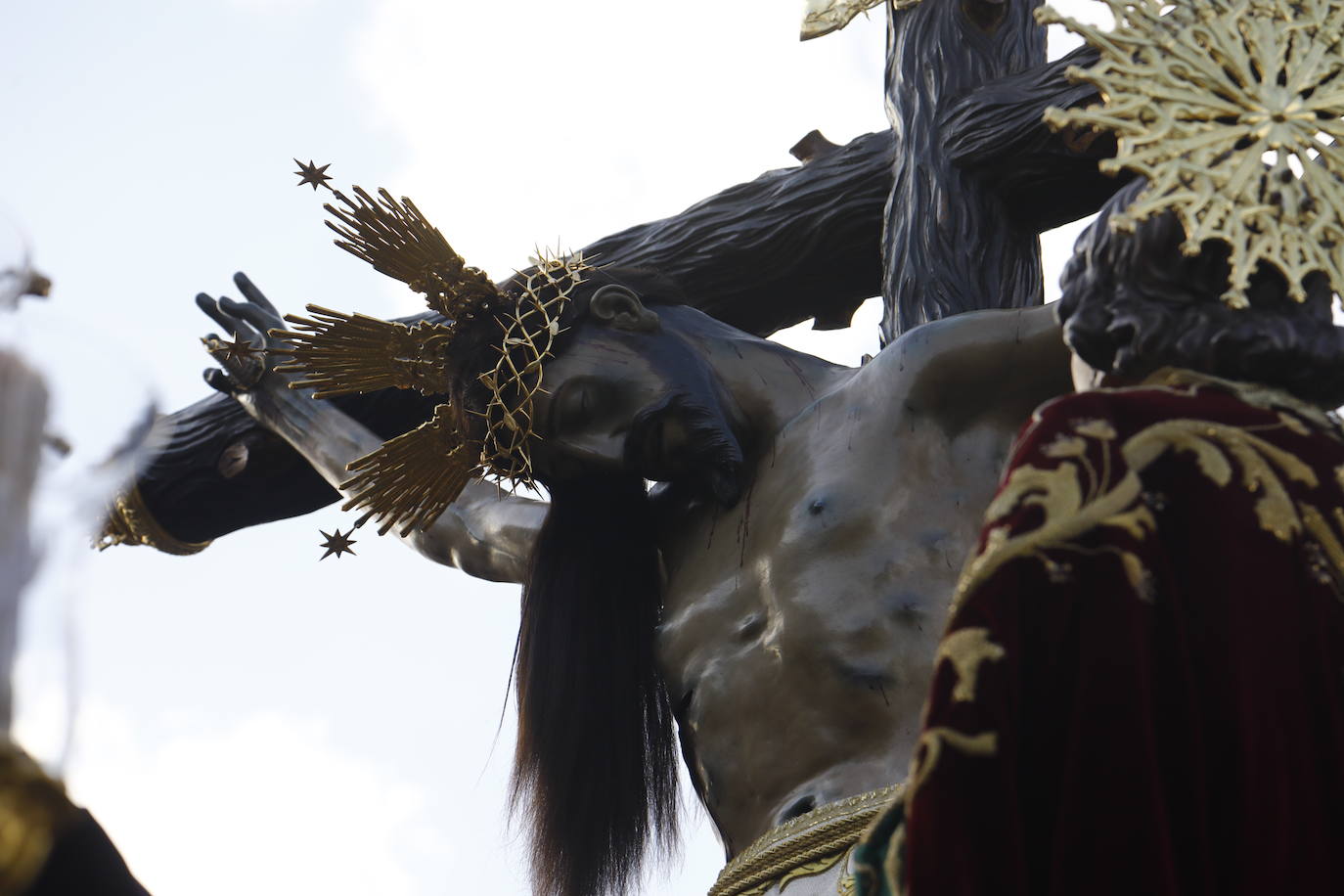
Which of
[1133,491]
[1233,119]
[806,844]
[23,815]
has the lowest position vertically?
[806,844]

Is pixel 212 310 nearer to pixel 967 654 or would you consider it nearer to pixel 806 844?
pixel 806 844

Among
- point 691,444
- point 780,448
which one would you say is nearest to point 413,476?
point 691,444

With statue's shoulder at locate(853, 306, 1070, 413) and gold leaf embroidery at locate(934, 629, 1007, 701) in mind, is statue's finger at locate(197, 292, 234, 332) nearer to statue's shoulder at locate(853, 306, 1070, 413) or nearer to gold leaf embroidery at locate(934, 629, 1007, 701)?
statue's shoulder at locate(853, 306, 1070, 413)

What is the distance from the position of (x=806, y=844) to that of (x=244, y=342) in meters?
2.55

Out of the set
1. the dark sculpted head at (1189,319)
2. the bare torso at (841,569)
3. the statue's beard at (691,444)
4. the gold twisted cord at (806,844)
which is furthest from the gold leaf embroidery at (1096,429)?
the statue's beard at (691,444)

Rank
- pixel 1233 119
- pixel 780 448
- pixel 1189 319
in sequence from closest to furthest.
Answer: pixel 1189 319 → pixel 1233 119 → pixel 780 448

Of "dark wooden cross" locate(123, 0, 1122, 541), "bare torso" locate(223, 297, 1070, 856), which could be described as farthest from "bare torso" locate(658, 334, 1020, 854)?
"dark wooden cross" locate(123, 0, 1122, 541)

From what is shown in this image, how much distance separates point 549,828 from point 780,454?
85 centimetres

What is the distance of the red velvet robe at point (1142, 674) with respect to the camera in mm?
2357

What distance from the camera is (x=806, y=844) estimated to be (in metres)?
3.79

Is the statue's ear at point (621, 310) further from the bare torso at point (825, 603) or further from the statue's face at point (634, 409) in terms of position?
the bare torso at point (825, 603)

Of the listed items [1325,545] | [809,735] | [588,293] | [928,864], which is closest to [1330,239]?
[1325,545]

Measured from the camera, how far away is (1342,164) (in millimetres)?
2953

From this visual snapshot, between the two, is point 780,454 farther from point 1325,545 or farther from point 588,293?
point 1325,545
